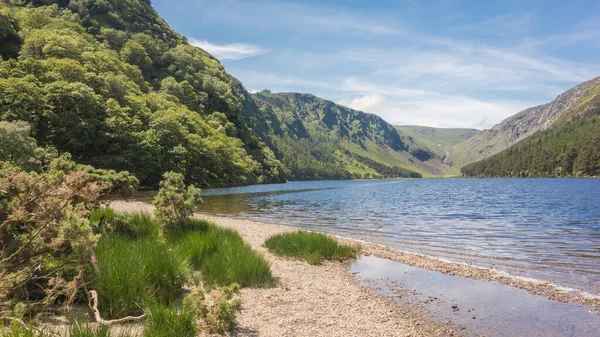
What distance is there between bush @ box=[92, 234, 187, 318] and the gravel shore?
6.48ft

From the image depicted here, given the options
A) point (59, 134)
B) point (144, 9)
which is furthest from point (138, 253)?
point (144, 9)

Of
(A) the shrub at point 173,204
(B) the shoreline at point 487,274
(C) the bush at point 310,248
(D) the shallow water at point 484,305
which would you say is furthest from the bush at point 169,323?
(B) the shoreline at point 487,274

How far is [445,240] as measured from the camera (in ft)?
75.1

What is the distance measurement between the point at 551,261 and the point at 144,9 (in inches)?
8095

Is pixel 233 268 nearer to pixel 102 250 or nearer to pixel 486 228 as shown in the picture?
pixel 102 250

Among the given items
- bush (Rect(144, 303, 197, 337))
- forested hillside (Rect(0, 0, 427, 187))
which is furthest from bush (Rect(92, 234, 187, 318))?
forested hillside (Rect(0, 0, 427, 187))

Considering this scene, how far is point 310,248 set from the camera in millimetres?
16203

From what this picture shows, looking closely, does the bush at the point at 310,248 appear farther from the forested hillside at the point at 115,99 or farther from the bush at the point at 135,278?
the forested hillside at the point at 115,99

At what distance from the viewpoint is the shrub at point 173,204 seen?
1474 cm

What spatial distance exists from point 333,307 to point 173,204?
8.83 meters

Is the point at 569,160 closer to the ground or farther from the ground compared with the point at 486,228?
farther from the ground

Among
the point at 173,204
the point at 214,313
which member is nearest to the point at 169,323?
the point at 214,313

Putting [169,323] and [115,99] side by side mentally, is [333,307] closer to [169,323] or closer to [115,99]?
[169,323]

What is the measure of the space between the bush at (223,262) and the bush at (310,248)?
3980 millimetres
